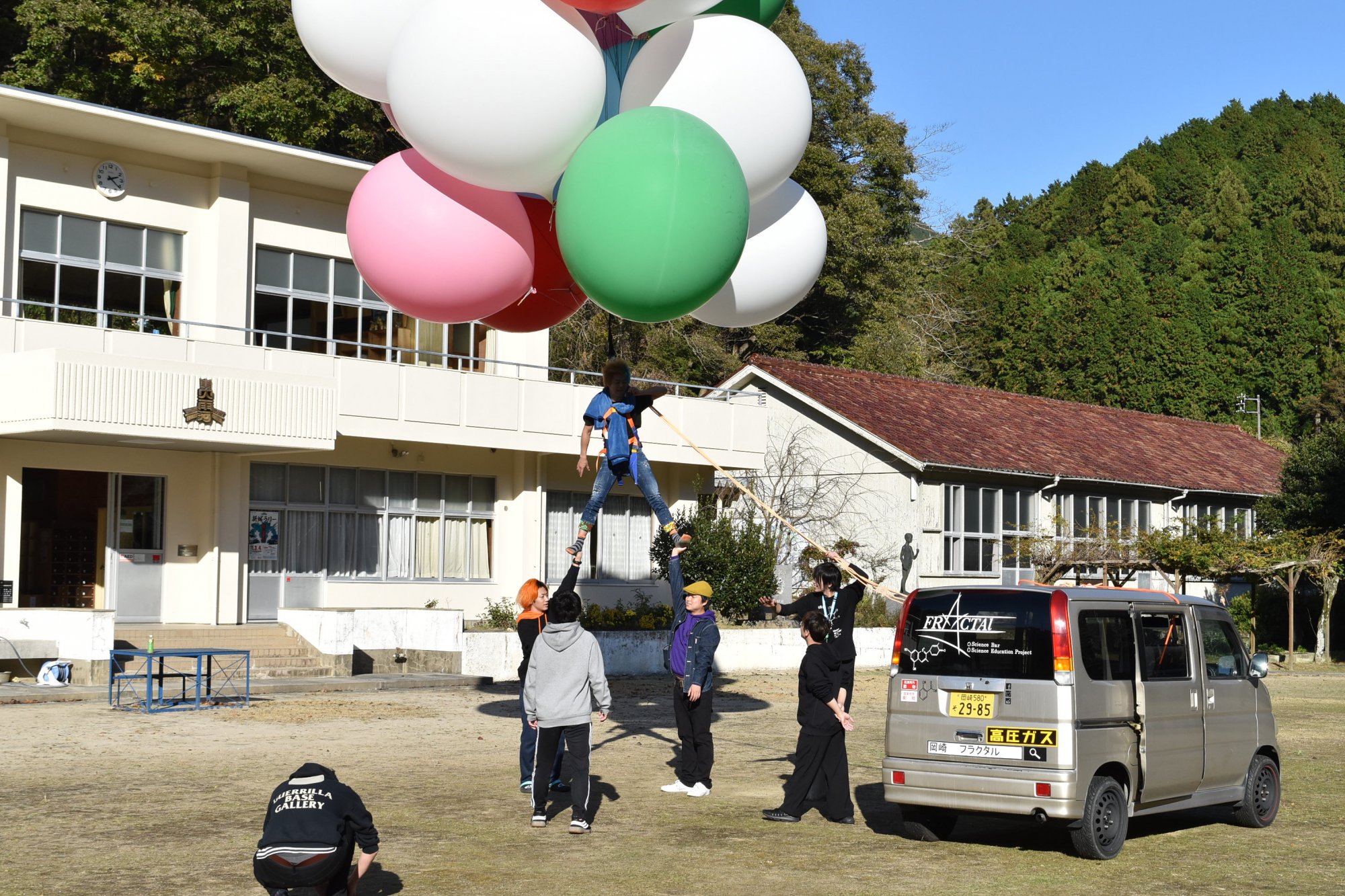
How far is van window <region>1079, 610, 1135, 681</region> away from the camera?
407 inches

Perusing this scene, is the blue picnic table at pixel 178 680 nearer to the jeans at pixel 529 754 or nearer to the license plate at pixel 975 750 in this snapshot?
the jeans at pixel 529 754

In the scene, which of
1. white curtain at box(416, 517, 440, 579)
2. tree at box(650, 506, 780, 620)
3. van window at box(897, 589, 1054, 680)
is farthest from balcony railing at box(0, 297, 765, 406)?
van window at box(897, 589, 1054, 680)

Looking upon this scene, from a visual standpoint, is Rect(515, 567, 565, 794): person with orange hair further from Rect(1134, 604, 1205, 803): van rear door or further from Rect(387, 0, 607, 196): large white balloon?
Rect(387, 0, 607, 196): large white balloon

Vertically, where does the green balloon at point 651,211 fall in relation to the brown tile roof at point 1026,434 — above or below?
below

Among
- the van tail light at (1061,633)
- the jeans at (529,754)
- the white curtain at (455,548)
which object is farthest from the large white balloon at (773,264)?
the white curtain at (455,548)

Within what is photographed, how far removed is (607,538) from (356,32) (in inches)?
1003

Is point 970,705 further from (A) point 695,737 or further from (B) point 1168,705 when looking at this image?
(A) point 695,737

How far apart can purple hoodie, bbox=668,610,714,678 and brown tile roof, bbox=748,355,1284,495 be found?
24.3 meters

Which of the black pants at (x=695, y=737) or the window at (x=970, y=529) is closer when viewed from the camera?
the black pants at (x=695, y=737)

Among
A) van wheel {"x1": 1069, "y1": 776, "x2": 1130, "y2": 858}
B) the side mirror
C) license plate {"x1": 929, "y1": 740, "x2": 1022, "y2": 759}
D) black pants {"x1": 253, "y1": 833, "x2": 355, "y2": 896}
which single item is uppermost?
the side mirror

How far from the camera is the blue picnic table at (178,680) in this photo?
19.6 m

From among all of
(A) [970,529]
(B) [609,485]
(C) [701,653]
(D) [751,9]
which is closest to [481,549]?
(A) [970,529]

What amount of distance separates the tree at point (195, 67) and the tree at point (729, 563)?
1738 cm

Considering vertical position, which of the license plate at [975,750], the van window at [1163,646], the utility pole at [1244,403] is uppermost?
the utility pole at [1244,403]
